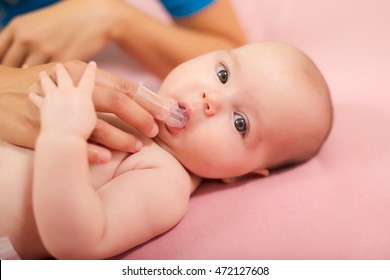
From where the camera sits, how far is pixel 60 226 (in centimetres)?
83

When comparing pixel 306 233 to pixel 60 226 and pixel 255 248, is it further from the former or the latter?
pixel 60 226

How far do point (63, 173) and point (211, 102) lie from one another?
1.33 ft

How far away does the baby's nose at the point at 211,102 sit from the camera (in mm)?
1072

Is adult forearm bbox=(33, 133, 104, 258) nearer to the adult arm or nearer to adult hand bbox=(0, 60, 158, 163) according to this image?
adult hand bbox=(0, 60, 158, 163)

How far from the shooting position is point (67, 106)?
844 mm

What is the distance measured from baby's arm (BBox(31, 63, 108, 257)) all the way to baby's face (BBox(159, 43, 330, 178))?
301 millimetres

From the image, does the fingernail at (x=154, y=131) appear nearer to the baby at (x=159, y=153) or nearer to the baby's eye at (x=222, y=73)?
the baby at (x=159, y=153)

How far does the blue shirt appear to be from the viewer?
152 cm

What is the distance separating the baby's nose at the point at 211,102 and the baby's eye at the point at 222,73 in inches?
2.9

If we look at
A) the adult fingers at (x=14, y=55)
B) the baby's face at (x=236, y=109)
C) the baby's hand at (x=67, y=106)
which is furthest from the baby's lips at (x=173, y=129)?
the adult fingers at (x=14, y=55)

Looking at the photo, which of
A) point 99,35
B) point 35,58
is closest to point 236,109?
point 99,35

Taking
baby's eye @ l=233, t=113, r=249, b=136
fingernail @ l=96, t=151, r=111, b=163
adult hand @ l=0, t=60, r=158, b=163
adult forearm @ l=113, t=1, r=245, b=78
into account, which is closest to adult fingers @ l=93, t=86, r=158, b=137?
adult hand @ l=0, t=60, r=158, b=163

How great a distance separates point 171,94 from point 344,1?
0.95 meters
